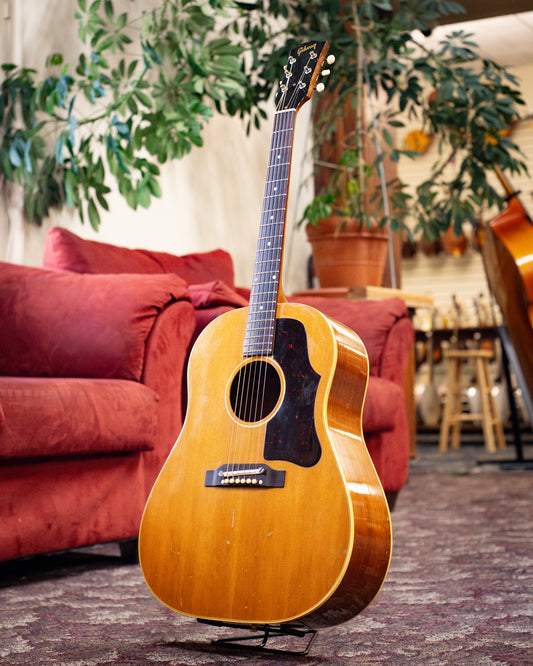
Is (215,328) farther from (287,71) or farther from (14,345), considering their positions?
(14,345)

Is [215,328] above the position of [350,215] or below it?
below

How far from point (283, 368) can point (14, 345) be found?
1124 millimetres

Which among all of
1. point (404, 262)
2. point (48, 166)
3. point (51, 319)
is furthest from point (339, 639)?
point (404, 262)

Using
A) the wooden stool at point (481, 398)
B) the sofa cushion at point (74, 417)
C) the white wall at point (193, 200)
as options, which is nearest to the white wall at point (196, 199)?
the white wall at point (193, 200)

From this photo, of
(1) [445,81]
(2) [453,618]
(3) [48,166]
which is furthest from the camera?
(1) [445,81]

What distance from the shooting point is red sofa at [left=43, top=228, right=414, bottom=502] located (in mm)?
2559

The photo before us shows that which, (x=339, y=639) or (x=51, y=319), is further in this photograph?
(x=51, y=319)

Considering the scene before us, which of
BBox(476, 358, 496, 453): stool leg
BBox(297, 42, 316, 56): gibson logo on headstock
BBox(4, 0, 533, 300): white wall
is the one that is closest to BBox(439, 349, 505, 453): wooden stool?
BBox(476, 358, 496, 453): stool leg

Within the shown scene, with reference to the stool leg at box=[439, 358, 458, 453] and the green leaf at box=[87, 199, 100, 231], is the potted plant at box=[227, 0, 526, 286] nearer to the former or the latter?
the green leaf at box=[87, 199, 100, 231]

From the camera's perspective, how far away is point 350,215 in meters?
3.87

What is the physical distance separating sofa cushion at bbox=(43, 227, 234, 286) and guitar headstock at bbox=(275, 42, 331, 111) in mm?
1166

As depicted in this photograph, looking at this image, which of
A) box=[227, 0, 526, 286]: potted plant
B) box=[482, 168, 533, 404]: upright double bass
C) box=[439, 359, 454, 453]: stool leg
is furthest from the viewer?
box=[439, 359, 454, 453]: stool leg

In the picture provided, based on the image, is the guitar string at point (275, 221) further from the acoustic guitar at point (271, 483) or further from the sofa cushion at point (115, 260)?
the sofa cushion at point (115, 260)

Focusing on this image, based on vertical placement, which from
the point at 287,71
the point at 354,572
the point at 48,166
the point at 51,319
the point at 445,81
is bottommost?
the point at 354,572
